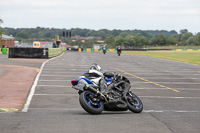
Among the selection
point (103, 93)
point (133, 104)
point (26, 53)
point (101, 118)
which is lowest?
point (26, 53)

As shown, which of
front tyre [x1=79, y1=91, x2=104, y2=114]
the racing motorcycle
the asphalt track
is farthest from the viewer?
the racing motorcycle

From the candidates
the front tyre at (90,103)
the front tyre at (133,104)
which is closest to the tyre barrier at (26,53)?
the front tyre at (133,104)

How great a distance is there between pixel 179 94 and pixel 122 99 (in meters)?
5.36

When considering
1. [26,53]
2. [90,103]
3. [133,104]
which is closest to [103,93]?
[90,103]

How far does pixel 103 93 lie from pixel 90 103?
489 mm

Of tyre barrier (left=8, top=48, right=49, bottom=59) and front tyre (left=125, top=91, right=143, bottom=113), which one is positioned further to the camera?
tyre barrier (left=8, top=48, right=49, bottom=59)

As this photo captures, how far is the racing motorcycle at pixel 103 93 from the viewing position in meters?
9.75

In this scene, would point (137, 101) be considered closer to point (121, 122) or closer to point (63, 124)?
point (121, 122)

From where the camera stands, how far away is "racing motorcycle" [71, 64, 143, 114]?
9.75 meters

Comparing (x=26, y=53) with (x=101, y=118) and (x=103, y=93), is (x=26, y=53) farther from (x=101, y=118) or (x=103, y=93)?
(x=101, y=118)

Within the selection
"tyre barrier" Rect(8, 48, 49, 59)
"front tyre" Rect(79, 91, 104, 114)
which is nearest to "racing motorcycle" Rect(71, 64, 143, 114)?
"front tyre" Rect(79, 91, 104, 114)

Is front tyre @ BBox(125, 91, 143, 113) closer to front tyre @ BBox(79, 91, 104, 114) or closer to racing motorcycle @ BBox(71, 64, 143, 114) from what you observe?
racing motorcycle @ BBox(71, 64, 143, 114)

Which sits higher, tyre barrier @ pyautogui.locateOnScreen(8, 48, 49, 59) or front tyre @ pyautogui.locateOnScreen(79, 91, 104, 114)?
front tyre @ pyautogui.locateOnScreen(79, 91, 104, 114)

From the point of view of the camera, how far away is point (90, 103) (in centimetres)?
977
